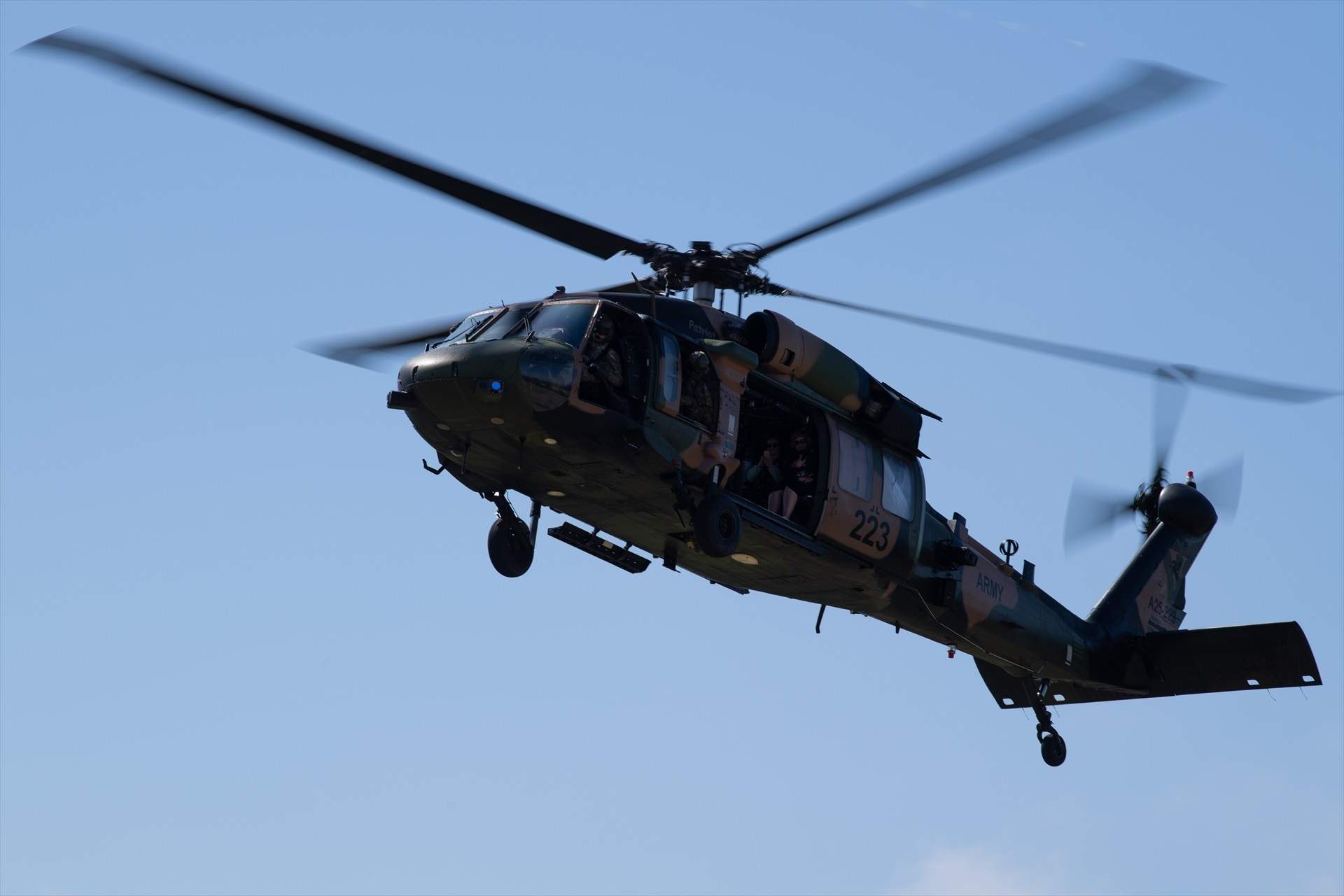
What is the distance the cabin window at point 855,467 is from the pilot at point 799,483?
0.34m

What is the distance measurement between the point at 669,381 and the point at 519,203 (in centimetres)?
256

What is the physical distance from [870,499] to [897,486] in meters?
0.78

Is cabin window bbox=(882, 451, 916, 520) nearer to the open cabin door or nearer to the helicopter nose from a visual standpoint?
the open cabin door

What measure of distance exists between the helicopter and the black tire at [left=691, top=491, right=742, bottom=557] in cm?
3

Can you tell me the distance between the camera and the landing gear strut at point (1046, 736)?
2538 centimetres

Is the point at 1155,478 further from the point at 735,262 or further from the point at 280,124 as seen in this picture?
the point at 280,124

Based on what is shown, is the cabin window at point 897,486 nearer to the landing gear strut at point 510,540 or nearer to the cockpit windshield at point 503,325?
the landing gear strut at point 510,540

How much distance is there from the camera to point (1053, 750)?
25406mm

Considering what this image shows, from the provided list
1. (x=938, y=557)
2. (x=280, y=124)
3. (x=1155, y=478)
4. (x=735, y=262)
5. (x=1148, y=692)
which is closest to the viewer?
(x=280, y=124)

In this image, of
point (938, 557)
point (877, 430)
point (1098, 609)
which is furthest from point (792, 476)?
point (1098, 609)

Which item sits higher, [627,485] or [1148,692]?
[627,485]

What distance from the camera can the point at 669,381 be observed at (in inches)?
778

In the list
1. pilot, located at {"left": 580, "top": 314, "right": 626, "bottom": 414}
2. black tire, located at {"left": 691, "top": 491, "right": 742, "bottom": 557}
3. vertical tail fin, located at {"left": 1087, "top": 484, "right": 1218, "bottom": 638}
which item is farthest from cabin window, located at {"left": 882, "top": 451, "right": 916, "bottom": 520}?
vertical tail fin, located at {"left": 1087, "top": 484, "right": 1218, "bottom": 638}

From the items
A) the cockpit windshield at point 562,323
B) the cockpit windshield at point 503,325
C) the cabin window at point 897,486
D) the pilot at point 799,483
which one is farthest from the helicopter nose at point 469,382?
the cabin window at point 897,486
